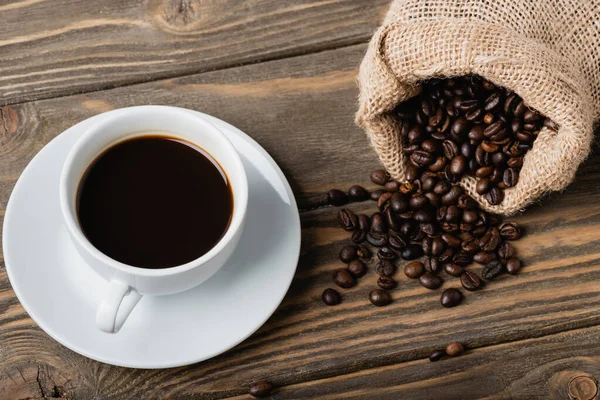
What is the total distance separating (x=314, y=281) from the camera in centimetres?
150

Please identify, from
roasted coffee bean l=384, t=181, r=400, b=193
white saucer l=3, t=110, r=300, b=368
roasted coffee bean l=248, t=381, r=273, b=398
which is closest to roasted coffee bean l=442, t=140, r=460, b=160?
roasted coffee bean l=384, t=181, r=400, b=193

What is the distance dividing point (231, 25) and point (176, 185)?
1.61ft

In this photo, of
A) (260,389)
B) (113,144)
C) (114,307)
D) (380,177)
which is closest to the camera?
(114,307)

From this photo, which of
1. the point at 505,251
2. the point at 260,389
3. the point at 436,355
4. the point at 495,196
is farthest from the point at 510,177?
the point at 260,389

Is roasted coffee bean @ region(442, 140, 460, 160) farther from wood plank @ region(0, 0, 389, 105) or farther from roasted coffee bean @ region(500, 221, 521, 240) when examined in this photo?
wood plank @ region(0, 0, 389, 105)

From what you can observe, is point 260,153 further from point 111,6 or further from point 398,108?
point 111,6

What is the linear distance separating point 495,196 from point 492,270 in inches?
6.0

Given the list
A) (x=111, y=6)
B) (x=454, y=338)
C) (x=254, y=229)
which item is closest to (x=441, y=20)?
(x=254, y=229)

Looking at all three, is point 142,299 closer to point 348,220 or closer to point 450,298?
point 348,220

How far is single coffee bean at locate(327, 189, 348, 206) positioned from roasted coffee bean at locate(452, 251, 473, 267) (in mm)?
251

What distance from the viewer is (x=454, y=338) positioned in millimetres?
1473

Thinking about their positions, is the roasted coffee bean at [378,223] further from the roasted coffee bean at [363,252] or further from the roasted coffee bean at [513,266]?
the roasted coffee bean at [513,266]

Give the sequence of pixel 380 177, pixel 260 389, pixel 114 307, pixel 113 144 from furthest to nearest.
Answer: pixel 380 177 → pixel 260 389 → pixel 113 144 → pixel 114 307

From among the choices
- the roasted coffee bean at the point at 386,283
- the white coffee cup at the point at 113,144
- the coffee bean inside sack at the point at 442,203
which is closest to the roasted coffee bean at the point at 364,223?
the coffee bean inside sack at the point at 442,203
